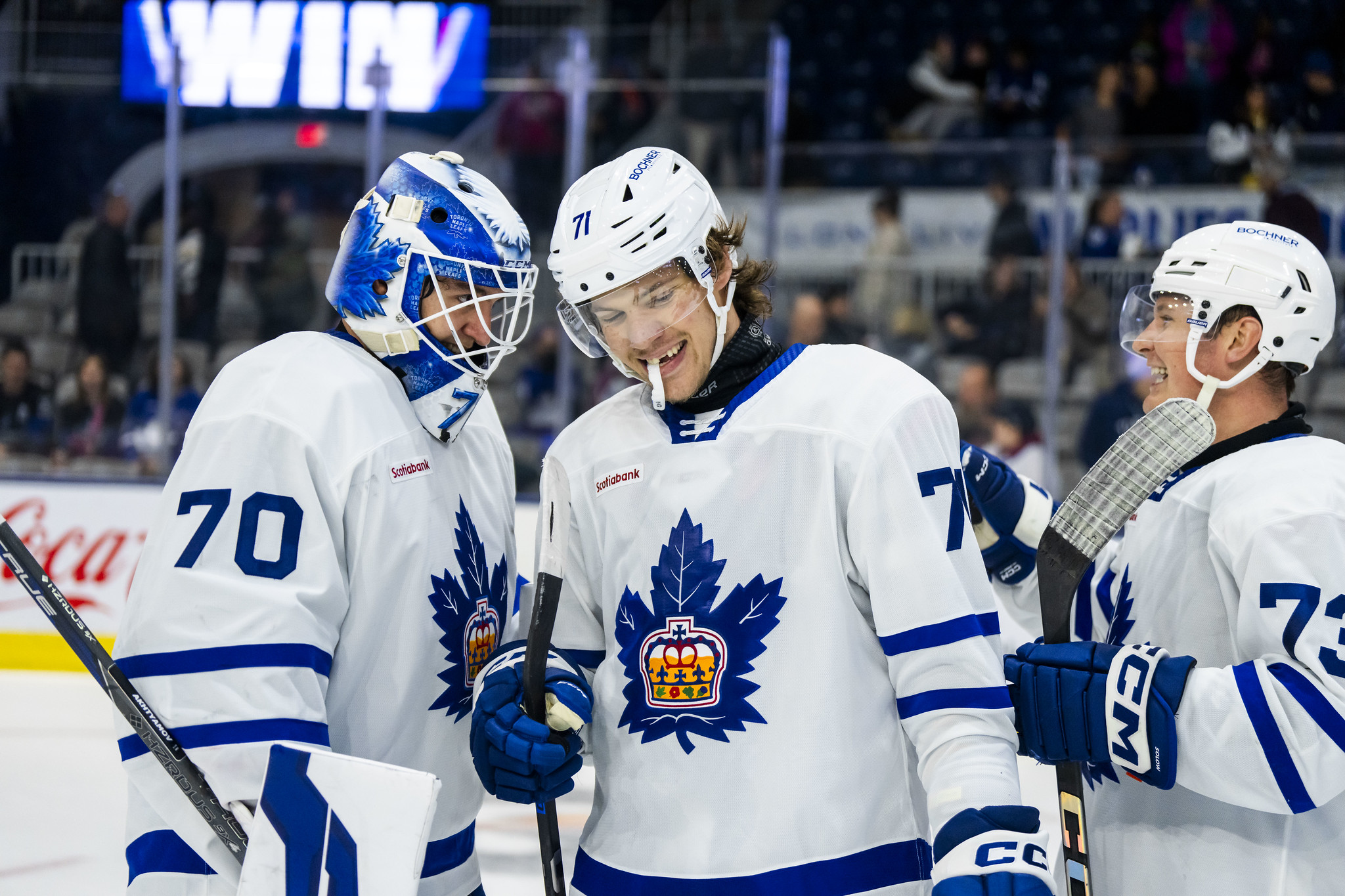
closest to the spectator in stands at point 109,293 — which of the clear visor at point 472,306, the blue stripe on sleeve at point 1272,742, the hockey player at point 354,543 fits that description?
the hockey player at point 354,543

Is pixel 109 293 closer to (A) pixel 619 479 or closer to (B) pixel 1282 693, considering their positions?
(A) pixel 619 479

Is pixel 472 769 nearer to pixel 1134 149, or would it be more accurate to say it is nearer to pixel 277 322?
pixel 277 322

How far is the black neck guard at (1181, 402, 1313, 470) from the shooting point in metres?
1.79

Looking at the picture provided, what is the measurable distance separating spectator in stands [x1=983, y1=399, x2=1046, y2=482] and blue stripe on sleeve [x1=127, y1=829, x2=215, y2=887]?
4289 millimetres

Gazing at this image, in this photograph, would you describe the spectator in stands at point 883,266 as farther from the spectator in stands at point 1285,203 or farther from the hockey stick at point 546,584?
the hockey stick at point 546,584

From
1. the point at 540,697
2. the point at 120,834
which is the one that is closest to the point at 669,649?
the point at 540,697

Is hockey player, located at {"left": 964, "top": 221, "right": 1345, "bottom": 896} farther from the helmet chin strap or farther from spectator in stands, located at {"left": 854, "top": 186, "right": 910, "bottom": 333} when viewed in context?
spectator in stands, located at {"left": 854, "top": 186, "right": 910, "bottom": 333}

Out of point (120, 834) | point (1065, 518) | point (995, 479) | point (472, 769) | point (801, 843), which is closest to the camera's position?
point (801, 843)

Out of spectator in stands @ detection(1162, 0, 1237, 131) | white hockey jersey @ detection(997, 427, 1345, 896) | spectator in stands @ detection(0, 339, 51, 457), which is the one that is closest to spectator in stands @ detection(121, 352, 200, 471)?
spectator in stands @ detection(0, 339, 51, 457)

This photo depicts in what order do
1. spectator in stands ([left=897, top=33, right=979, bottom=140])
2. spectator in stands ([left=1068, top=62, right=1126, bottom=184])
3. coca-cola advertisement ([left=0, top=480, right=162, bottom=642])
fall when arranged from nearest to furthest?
1. coca-cola advertisement ([left=0, top=480, right=162, bottom=642])
2. spectator in stands ([left=1068, top=62, right=1126, bottom=184])
3. spectator in stands ([left=897, top=33, right=979, bottom=140])

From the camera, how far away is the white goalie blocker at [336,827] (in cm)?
148

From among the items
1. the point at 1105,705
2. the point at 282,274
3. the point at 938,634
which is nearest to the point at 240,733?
the point at 938,634

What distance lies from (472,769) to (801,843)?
543mm

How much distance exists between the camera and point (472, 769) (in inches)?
74.0
